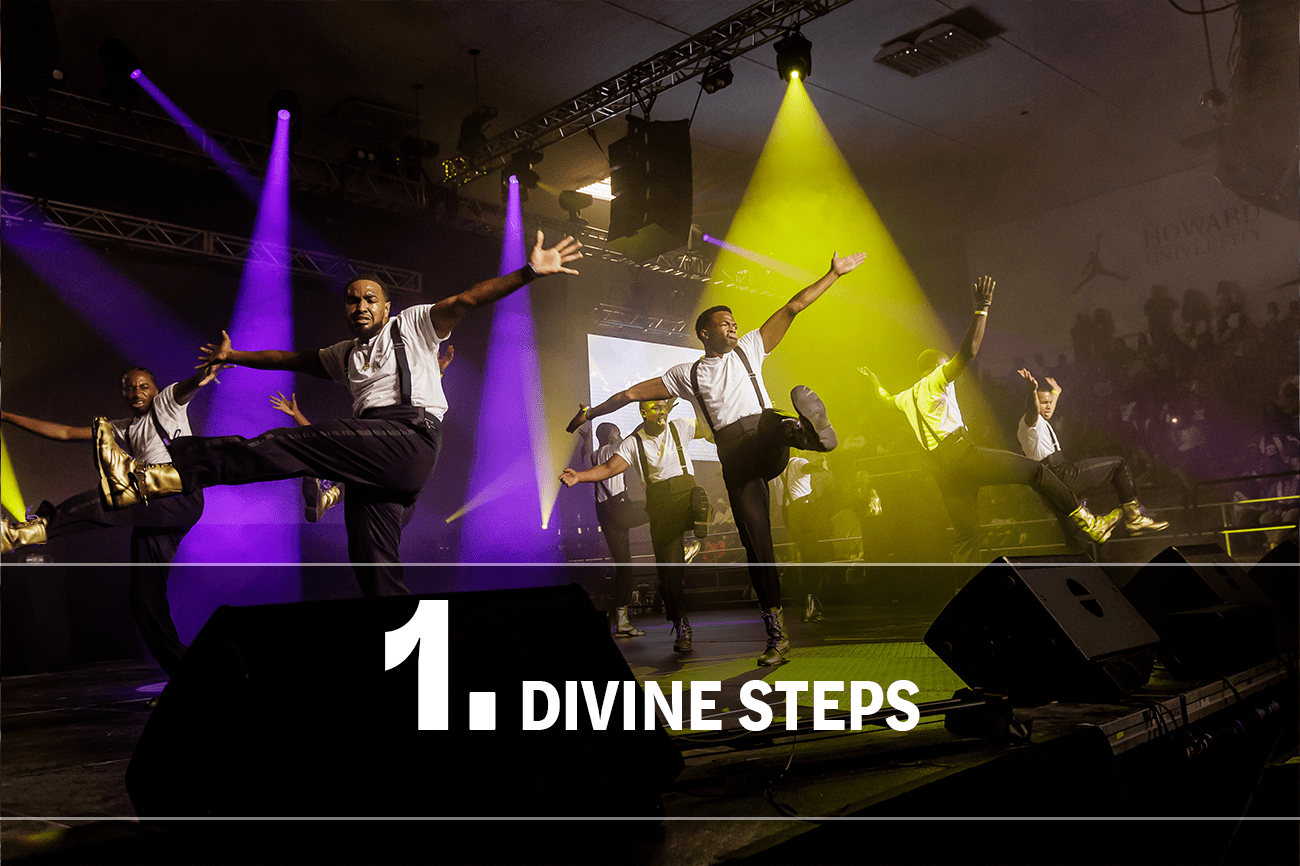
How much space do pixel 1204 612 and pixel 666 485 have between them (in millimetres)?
2906

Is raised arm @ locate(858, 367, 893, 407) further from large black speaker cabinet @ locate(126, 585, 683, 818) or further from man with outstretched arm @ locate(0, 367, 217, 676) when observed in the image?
large black speaker cabinet @ locate(126, 585, 683, 818)

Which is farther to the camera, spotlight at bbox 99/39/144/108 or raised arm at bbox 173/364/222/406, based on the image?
spotlight at bbox 99/39/144/108

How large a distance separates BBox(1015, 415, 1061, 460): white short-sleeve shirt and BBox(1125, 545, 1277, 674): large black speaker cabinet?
3.30 metres

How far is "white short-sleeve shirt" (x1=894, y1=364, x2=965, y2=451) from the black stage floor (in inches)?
138

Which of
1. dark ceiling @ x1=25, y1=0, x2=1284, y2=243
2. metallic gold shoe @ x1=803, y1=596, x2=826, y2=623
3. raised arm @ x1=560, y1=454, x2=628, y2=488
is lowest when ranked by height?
metallic gold shoe @ x1=803, y1=596, x2=826, y2=623

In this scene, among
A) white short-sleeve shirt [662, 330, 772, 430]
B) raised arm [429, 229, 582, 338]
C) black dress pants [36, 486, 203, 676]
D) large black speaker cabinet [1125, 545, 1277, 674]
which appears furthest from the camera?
white short-sleeve shirt [662, 330, 772, 430]

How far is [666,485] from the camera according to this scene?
5.36 m

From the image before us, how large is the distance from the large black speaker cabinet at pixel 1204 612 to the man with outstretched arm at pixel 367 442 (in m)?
2.65

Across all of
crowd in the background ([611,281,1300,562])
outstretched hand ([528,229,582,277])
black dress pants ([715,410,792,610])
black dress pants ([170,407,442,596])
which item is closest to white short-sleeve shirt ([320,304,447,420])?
black dress pants ([170,407,442,596])

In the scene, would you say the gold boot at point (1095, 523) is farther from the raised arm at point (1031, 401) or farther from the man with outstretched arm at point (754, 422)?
the man with outstretched arm at point (754, 422)

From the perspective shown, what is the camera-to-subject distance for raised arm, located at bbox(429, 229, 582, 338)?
11.5 feet

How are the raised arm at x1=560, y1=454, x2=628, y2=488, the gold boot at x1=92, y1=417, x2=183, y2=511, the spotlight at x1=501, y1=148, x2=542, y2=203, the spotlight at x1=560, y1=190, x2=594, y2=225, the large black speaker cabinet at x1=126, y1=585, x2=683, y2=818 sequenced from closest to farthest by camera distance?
the large black speaker cabinet at x1=126, y1=585, x2=683, y2=818 → the gold boot at x1=92, y1=417, x2=183, y2=511 → the raised arm at x1=560, y1=454, x2=628, y2=488 → the spotlight at x1=501, y1=148, x2=542, y2=203 → the spotlight at x1=560, y1=190, x2=594, y2=225

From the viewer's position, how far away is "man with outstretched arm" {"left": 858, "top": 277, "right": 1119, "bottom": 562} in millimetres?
6516

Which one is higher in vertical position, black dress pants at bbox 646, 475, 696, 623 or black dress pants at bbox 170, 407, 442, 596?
black dress pants at bbox 170, 407, 442, 596
